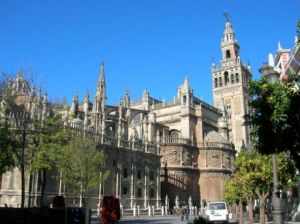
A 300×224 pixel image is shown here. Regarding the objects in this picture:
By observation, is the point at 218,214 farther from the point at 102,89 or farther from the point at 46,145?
the point at 102,89

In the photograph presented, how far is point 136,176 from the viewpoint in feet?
170

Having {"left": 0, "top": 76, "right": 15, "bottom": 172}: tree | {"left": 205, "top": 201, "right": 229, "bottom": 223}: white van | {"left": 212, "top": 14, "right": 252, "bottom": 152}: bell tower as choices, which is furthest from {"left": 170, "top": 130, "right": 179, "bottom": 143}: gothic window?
{"left": 0, "top": 76, "right": 15, "bottom": 172}: tree

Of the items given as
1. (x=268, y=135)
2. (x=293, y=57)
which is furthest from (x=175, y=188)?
(x=268, y=135)

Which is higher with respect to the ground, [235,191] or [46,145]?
[46,145]

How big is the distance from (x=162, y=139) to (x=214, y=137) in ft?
35.1

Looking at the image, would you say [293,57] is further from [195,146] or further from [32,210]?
[195,146]

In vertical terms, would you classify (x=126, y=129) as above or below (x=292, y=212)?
above

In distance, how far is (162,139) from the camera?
64875mm

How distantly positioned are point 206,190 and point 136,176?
19535mm

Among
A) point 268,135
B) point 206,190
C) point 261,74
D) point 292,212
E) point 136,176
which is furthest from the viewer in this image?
point 206,190

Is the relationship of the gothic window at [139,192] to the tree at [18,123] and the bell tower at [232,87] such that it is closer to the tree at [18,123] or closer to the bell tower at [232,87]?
the tree at [18,123]

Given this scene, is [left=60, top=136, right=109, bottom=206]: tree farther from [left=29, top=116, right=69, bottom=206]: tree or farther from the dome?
the dome

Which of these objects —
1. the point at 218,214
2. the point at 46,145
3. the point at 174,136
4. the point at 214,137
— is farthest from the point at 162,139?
the point at 46,145

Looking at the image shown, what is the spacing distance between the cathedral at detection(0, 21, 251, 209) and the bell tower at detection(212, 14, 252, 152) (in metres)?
0.22
